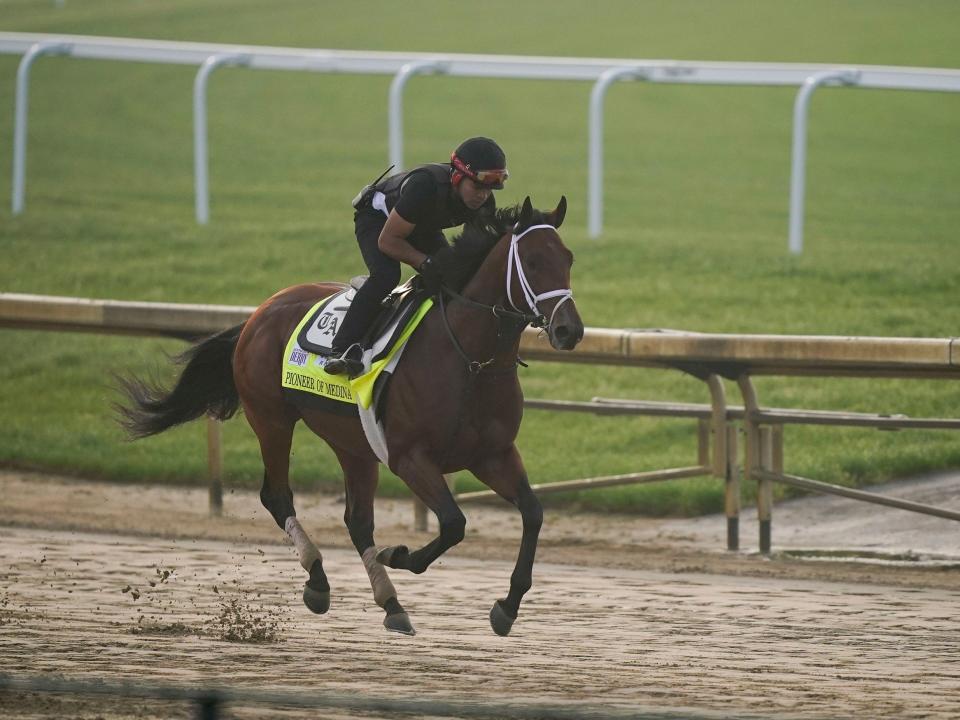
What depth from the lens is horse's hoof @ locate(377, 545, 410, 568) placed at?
21.5ft

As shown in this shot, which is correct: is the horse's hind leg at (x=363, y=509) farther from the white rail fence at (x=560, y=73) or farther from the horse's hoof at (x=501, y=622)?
the white rail fence at (x=560, y=73)

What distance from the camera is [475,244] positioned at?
21.3 feet

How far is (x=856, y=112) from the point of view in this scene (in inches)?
1061

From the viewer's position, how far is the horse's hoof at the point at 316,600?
6.81m

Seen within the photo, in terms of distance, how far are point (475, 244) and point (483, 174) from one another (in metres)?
0.27

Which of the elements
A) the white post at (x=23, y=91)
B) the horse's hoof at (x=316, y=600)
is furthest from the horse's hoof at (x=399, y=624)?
the white post at (x=23, y=91)

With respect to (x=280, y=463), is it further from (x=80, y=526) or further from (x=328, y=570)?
(x=80, y=526)

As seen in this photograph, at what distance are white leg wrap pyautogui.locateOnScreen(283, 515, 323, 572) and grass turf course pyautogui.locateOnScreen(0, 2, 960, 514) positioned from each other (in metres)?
3.17

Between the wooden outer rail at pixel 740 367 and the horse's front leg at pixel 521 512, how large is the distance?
1.41 meters

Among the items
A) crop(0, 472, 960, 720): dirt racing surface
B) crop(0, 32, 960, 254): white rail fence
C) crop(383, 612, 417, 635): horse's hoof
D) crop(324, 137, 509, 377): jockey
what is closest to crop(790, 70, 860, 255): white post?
crop(0, 32, 960, 254): white rail fence

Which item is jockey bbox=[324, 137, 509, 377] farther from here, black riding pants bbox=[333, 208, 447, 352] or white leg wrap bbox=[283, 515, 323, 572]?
white leg wrap bbox=[283, 515, 323, 572]

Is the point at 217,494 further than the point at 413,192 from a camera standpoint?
Yes

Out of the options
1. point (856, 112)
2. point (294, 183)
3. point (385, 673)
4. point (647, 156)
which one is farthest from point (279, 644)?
point (856, 112)

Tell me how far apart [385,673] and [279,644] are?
0.77 m
